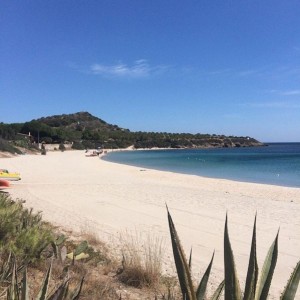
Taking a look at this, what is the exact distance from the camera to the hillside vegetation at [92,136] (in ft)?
271

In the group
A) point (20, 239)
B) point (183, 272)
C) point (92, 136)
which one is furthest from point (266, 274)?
point (92, 136)

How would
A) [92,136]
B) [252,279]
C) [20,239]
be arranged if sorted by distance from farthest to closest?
1. [92,136]
2. [20,239]
3. [252,279]

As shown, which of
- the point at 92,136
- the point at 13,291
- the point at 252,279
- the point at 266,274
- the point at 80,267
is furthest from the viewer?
the point at 92,136

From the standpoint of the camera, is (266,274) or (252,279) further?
(266,274)

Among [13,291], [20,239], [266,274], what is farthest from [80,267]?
[266,274]

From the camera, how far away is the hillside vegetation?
82.8m

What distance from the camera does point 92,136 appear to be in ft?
339

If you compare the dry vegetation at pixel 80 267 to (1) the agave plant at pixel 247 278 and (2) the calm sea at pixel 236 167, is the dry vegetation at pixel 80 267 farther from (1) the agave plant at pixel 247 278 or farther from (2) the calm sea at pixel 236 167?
(2) the calm sea at pixel 236 167

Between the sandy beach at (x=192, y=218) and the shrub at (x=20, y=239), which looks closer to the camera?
the shrub at (x=20, y=239)

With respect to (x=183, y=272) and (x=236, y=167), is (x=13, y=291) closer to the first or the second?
(x=183, y=272)

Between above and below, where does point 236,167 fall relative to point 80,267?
below

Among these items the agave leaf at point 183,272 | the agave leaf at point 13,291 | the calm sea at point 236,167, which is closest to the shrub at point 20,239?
the agave leaf at point 13,291

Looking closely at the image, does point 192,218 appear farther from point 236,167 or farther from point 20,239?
point 236,167

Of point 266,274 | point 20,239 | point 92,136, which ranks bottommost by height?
point 20,239
